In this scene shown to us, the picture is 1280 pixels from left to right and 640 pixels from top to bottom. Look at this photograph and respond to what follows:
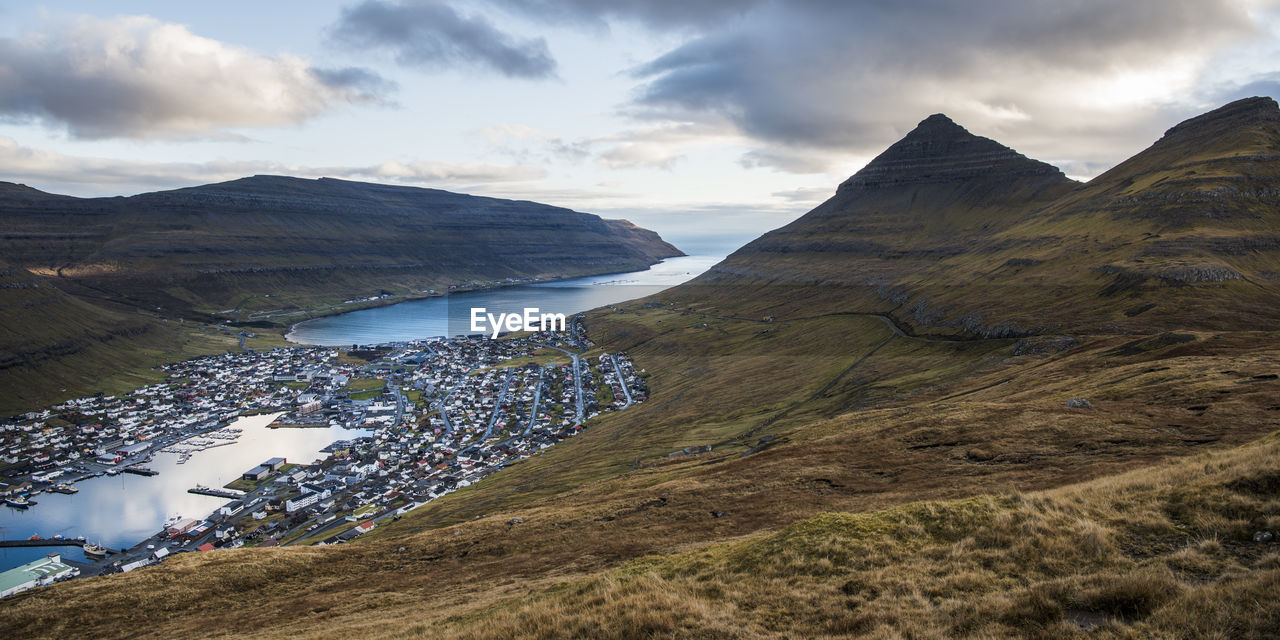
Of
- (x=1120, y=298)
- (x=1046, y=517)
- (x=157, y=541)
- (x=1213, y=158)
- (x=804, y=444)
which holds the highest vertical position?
(x=1213, y=158)

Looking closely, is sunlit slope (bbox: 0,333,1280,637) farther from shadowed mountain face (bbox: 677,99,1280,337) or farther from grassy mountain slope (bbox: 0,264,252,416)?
grassy mountain slope (bbox: 0,264,252,416)

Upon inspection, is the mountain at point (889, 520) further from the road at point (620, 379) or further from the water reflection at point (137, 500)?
the water reflection at point (137, 500)

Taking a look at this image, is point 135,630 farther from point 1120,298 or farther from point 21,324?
→ point 21,324

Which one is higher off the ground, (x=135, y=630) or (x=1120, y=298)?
(x=1120, y=298)

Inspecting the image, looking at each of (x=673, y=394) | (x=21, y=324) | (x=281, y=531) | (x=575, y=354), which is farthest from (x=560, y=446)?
(x=21, y=324)

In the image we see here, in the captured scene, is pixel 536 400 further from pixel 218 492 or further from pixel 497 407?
pixel 218 492
